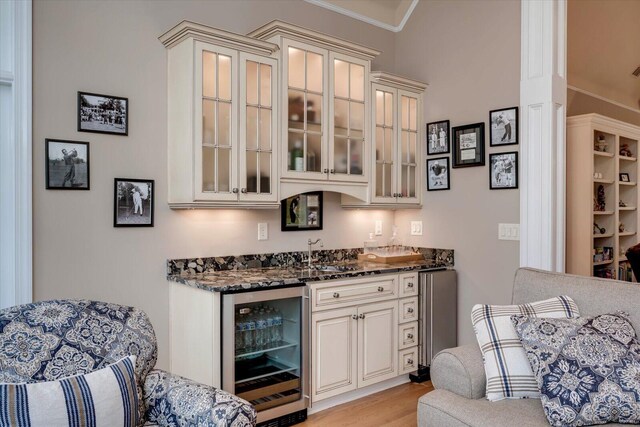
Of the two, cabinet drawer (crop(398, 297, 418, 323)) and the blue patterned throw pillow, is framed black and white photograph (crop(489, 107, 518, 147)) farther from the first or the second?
the blue patterned throw pillow

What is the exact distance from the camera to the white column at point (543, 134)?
129 inches

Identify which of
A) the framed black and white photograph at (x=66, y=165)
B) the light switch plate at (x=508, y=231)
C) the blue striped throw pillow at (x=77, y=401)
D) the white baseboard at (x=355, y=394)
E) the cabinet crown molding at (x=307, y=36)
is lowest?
the white baseboard at (x=355, y=394)

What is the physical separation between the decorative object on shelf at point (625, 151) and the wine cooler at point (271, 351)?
152 inches

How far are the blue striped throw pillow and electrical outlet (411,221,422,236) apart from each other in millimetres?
2939

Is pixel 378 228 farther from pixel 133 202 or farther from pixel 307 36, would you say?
pixel 133 202

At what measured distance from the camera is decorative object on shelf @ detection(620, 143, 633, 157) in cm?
489

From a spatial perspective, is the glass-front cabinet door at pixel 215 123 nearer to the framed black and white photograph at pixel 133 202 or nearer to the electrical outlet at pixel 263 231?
the framed black and white photograph at pixel 133 202

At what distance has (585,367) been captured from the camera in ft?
5.87

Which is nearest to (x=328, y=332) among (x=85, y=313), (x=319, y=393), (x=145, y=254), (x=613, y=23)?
(x=319, y=393)

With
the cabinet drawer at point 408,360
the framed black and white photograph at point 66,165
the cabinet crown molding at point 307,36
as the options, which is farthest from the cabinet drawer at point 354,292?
the cabinet crown molding at point 307,36

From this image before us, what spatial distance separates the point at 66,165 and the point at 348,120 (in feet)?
6.14

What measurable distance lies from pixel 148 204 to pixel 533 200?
2.54 metres

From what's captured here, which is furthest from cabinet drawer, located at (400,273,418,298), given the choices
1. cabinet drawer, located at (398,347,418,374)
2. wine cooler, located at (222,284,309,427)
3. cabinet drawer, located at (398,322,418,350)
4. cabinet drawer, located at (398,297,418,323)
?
wine cooler, located at (222,284,309,427)

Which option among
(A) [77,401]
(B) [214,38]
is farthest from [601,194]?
(A) [77,401]
